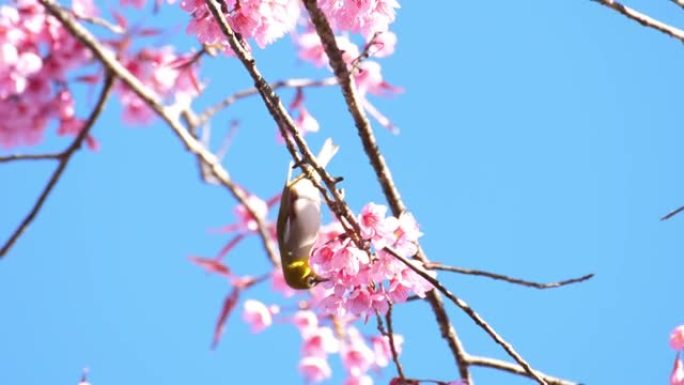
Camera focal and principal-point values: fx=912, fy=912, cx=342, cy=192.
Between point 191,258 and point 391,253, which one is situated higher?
point 191,258

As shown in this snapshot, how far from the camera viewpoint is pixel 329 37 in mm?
1814

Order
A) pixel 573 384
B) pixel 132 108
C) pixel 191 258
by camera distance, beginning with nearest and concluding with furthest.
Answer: pixel 573 384
pixel 191 258
pixel 132 108

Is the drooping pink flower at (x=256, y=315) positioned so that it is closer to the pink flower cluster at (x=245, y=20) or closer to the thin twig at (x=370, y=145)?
the thin twig at (x=370, y=145)

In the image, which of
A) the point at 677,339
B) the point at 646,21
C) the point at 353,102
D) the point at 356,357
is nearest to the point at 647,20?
the point at 646,21

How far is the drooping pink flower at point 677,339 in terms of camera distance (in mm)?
2467

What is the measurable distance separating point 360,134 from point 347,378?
6.59 feet

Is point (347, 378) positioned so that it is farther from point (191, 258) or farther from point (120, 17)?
point (120, 17)

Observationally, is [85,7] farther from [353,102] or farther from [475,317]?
[475,317]

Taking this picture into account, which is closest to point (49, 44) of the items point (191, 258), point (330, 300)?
point (191, 258)

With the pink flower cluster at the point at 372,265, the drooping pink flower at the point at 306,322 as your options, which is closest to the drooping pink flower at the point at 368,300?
the pink flower cluster at the point at 372,265

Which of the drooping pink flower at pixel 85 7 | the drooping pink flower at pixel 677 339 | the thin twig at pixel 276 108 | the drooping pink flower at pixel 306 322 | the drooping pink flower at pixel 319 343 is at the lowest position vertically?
the thin twig at pixel 276 108

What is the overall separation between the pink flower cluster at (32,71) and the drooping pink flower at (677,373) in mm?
2627

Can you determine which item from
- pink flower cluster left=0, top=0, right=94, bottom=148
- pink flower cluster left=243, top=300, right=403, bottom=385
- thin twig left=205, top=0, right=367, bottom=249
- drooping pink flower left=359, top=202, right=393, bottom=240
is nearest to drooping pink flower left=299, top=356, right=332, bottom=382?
pink flower cluster left=243, top=300, right=403, bottom=385

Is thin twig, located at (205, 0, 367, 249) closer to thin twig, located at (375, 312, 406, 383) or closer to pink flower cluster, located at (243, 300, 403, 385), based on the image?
thin twig, located at (375, 312, 406, 383)
